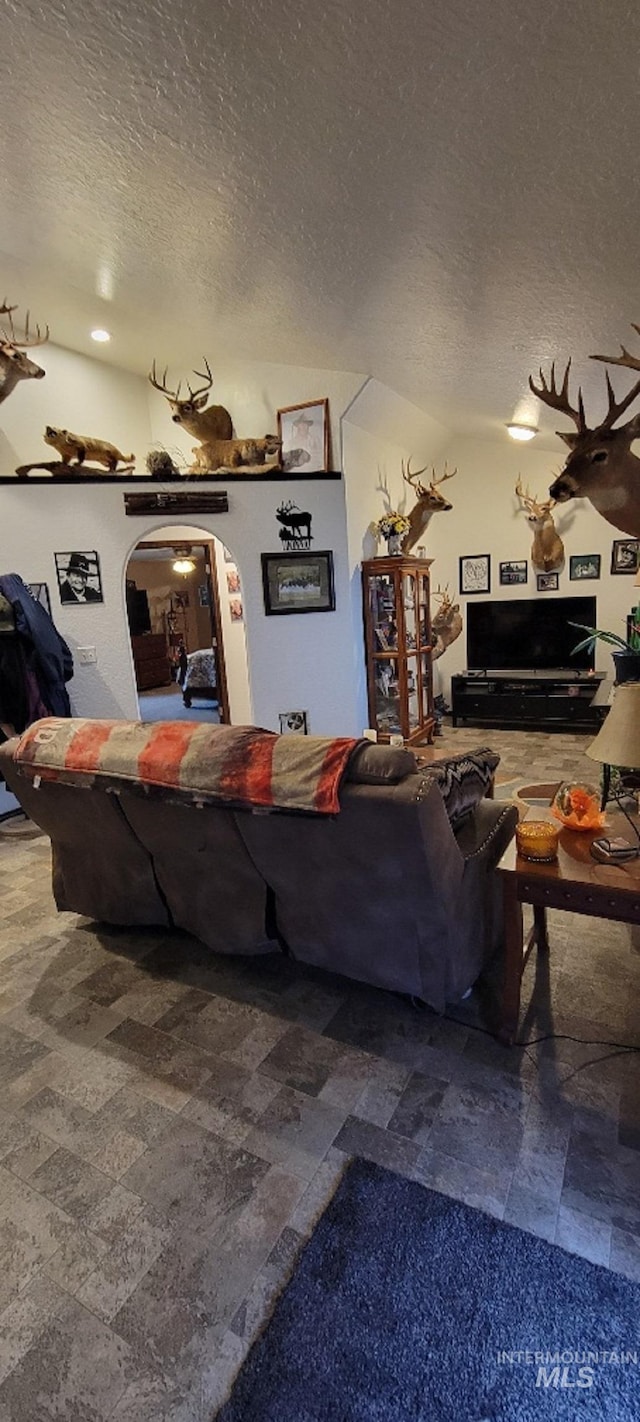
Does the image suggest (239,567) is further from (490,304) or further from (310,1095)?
(310,1095)

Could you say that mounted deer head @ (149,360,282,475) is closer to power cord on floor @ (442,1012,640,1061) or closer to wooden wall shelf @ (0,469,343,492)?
wooden wall shelf @ (0,469,343,492)

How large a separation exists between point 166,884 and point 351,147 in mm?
2654

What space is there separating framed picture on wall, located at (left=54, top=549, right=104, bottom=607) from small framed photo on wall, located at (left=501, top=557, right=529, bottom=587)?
4.11 metres

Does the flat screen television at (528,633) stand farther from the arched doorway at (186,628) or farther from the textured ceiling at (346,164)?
the textured ceiling at (346,164)

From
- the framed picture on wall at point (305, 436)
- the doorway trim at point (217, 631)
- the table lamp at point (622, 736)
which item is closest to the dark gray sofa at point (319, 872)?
the table lamp at point (622, 736)

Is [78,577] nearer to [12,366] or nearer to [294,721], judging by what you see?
Answer: [12,366]

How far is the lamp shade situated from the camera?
1.56 metres

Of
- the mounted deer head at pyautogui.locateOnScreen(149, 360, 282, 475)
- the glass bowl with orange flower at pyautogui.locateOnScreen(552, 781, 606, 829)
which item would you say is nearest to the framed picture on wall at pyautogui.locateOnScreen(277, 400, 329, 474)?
the mounted deer head at pyautogui.locateOnScreen(149, 360, 282, 475)

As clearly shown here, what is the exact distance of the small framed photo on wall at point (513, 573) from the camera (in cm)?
621

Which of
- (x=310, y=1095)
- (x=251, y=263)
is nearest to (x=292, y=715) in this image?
(x=251, y=263)

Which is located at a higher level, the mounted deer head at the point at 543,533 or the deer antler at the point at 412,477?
the deer antler at the point at 412,477

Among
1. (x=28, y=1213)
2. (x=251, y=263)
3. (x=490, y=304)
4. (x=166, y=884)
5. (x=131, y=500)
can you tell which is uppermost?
(x=251, y=263)

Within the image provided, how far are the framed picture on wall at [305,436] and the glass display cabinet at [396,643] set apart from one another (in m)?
0.93

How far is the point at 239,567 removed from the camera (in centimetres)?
468
